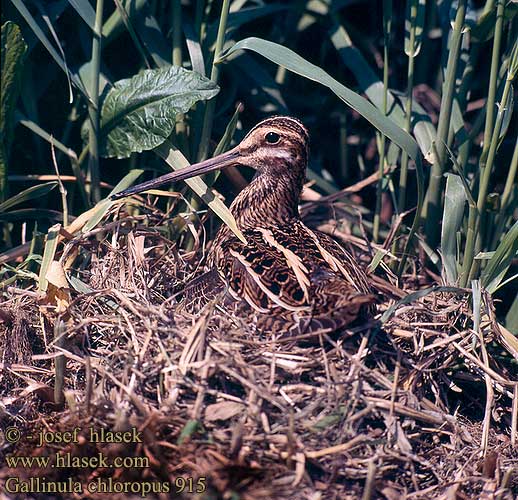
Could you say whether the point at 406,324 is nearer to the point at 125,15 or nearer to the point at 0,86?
the point at 125,15

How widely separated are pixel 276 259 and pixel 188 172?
546mm

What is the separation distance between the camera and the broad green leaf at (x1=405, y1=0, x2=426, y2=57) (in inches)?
132

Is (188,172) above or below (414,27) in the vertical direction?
below

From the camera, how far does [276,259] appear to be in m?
3.04

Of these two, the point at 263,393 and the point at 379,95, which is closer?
the point at 263,393

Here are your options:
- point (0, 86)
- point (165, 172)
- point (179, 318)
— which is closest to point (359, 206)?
point (165, 172)

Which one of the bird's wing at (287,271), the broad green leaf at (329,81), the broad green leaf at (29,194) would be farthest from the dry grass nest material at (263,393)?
the broad green leaf at (329,81)

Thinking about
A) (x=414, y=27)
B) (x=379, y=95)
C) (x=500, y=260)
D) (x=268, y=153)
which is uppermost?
(x=414, y=27)

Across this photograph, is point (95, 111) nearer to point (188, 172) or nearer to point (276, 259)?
point (188, 172)

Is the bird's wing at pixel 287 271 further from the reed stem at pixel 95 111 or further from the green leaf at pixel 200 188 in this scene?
the reed stem at pixel 95 111

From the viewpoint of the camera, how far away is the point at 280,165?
3.46 meters

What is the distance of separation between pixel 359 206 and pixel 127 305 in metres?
1.32

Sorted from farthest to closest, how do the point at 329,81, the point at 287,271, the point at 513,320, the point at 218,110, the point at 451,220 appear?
the point at 218,110
the point at 513,320
the point at 451,220
the point at 329,81
the point at 287,271

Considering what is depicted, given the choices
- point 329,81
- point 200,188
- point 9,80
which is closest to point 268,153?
point 200,188
